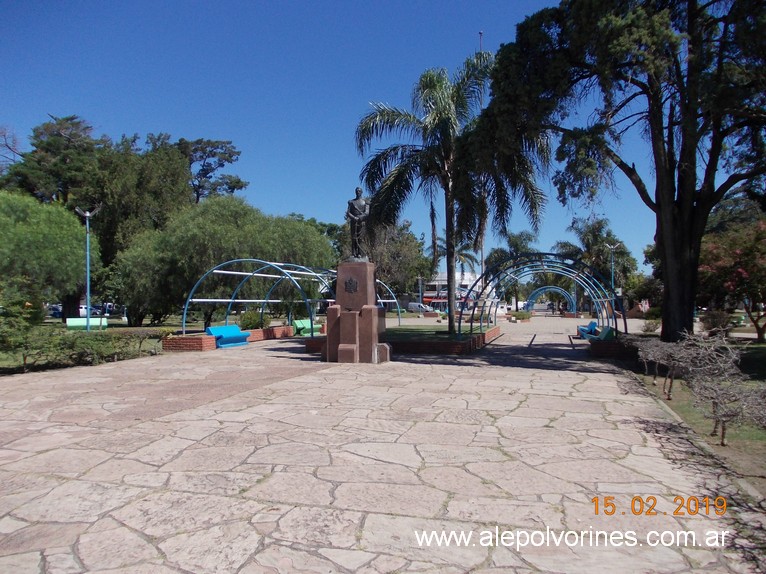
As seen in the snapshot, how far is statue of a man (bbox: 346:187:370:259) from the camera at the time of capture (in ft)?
51.6

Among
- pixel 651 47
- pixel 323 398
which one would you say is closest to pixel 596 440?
pixel 323 398

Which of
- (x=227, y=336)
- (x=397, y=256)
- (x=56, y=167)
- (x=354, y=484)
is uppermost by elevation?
(x=56, y=167)

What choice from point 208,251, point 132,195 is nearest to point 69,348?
point 208,251

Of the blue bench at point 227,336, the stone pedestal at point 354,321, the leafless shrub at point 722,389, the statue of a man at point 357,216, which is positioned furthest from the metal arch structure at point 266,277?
the leafless shrub at point 722,389

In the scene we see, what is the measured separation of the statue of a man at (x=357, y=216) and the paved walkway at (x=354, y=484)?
24.0 ft

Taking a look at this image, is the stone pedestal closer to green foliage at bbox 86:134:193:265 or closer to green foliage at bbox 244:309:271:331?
green foliage at bbox 244:309:271:331

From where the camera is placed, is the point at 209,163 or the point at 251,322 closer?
the point at 251,322

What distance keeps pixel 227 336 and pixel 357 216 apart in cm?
605

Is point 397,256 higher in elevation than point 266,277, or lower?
higher

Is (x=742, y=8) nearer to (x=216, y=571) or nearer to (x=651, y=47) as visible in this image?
(x=651, y=47)

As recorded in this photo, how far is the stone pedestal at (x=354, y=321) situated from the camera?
1365 centimetres

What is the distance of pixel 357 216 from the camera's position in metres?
15.8

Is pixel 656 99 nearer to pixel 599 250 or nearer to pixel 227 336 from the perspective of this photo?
pixel 227 336

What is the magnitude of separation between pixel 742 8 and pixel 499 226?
8.31 m
